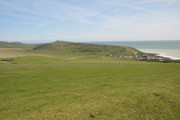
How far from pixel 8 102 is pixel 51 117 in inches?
264

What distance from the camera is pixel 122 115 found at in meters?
13.1

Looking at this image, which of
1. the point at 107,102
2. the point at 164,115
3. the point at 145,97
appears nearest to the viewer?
the point at 164,115

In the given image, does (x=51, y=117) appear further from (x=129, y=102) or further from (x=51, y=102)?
(x=129, y=102)

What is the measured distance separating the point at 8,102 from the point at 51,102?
4.85 meters

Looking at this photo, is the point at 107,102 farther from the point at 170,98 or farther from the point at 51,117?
the point at 170,98

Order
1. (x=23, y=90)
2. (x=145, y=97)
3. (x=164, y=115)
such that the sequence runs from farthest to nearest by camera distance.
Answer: (x=23, y=90)
(x=145, y=97)
(x=164, y=115)

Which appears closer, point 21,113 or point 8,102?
point 21,113

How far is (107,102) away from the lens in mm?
15641

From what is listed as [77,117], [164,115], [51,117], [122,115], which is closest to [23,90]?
[51,117]

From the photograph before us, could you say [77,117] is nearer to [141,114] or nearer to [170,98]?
[141,114]

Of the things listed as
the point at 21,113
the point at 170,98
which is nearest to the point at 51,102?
the point at 21,113

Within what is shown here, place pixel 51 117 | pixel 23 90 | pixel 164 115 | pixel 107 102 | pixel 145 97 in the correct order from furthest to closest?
pixel 23 90, pixel 145 97, pixel 107 102, pixel 164 115, pixel 51 117

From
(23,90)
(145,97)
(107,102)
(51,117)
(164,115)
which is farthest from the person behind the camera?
(23,90)

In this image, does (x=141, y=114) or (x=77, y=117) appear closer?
(x=77, y=117)
